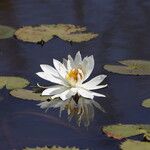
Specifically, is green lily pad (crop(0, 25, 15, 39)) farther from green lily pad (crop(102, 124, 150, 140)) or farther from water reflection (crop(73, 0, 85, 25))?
green lily pad (crop(102, 124, 150, 140))

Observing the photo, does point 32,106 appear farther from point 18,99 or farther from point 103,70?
point 103,70

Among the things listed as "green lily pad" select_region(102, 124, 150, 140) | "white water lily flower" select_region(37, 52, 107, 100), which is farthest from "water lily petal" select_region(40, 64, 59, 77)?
"green lily pad" select_region(102, 124, 150, 140)

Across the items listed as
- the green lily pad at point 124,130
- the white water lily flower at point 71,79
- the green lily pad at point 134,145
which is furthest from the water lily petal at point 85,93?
the green lily pad at point 134,145

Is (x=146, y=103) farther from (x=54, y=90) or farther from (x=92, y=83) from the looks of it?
(x=54, y=90)

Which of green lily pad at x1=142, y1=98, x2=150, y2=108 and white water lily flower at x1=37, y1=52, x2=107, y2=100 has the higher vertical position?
white water lily flower at x1=37, y1=52, x2=107, y2=100

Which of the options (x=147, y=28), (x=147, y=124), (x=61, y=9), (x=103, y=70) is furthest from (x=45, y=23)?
(x=147, y=124)

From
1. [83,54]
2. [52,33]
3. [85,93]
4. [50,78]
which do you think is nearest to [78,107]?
[85,93]
